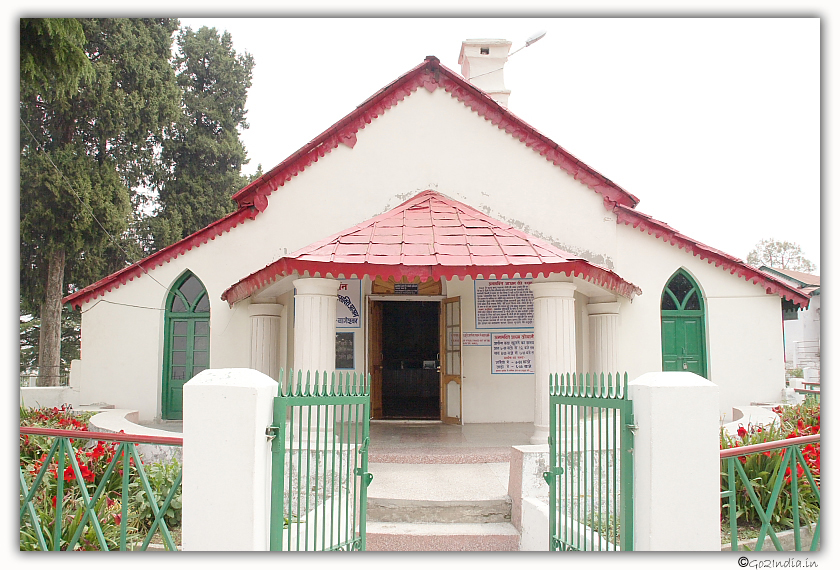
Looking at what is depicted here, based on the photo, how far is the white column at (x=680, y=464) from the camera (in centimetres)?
369

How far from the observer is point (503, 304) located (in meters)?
9.85

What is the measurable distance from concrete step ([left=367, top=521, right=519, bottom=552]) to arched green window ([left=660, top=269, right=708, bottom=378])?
20.4 ft

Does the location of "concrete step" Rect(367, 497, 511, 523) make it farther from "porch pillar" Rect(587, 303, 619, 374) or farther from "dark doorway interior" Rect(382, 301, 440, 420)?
"dark doorway interior" Rect(382, 301, 440, 420)

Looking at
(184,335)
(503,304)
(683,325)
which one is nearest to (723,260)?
(683,325)

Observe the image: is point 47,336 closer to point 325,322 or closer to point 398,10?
point 325,322

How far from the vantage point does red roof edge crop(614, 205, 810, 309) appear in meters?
10.1

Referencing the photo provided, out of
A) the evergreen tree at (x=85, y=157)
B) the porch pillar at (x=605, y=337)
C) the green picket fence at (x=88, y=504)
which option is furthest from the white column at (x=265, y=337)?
the evergreen tree at (x=85, y=157)

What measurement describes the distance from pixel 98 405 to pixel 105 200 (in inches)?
252

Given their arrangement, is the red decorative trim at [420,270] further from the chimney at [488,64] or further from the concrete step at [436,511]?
the chimney at [488,64]

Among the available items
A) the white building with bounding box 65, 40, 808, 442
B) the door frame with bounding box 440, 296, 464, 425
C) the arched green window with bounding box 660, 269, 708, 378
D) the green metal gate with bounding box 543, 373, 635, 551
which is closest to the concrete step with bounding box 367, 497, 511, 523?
the green metal gate with bounding box 543, 373, 635, 551

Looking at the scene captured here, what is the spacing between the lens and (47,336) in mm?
15766

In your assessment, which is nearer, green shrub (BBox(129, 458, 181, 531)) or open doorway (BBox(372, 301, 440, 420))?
green shrub (BBox(129, 458, 181, 531))

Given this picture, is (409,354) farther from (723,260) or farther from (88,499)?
(88,499)
